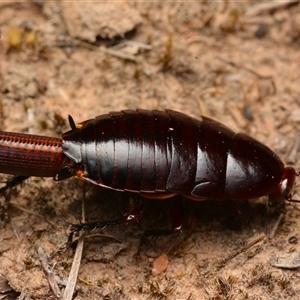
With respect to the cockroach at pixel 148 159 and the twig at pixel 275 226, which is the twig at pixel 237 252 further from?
the cockroach at pixel 148 159

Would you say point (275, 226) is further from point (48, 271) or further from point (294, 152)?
point (48, 271)

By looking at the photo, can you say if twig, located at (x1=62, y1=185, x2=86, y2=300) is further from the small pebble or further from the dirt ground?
the small pebble

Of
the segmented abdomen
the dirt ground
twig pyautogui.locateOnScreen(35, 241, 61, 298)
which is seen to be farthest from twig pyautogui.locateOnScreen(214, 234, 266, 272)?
twig pyautogui.locateOnScreen(35, 241, 61, 298)

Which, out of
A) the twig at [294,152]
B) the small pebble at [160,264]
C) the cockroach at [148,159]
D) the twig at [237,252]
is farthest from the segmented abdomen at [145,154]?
the twig at [294,152]

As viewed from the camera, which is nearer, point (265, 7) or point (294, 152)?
point (294, 152)

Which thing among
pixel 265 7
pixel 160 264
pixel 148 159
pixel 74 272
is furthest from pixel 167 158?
pixel 265 7

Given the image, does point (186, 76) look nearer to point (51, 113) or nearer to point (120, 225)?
point (51, 113)
